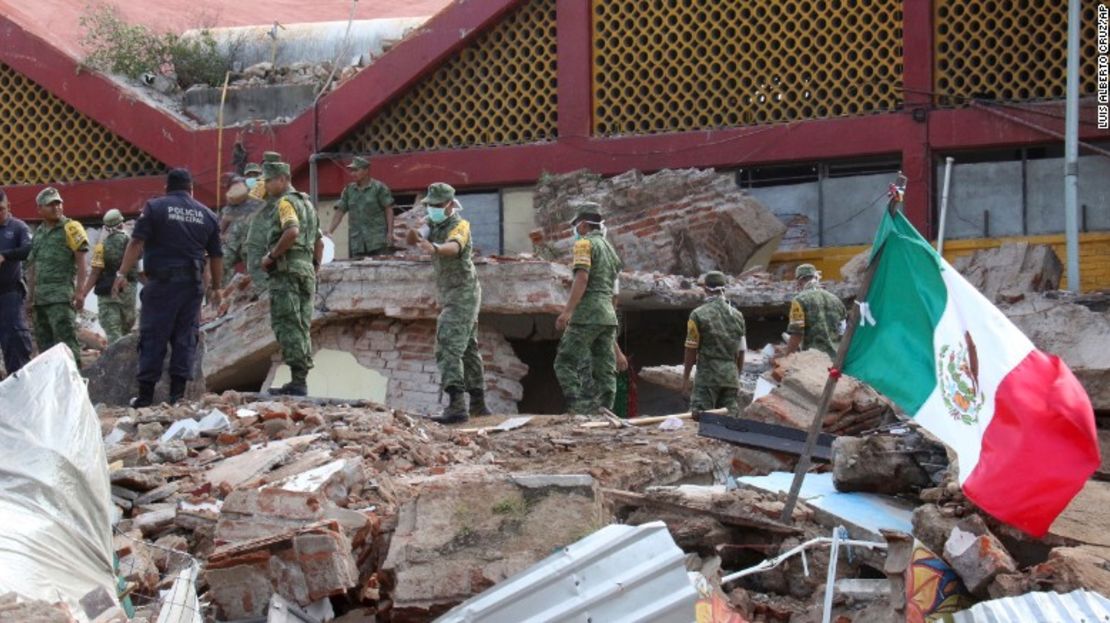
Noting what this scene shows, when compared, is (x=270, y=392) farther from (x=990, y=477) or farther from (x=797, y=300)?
(x=990, y=477)

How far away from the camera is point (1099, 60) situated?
17578mm

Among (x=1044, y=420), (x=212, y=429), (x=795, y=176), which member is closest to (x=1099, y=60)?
(x=795, y=176)

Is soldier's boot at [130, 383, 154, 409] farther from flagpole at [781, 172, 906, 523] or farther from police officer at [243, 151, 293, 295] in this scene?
flagpole at [781, 172, 906, 523]

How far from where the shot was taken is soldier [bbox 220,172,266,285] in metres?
15.1

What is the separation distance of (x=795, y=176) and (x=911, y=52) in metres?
1.83

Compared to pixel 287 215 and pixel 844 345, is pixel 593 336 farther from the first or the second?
pixel 844 345

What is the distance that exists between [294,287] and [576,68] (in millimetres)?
8824

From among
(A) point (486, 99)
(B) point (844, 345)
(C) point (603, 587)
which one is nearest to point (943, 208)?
(A) point (486, 99)

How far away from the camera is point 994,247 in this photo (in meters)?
17.3

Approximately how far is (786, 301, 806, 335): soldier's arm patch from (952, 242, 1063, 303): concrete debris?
3.02 meters

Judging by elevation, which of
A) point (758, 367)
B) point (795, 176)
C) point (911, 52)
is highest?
point (911, 52)

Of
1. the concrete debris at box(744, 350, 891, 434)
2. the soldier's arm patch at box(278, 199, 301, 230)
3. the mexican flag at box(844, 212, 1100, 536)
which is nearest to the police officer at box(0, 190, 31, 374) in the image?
the soldier's arm patch at box(278, 199, 301, 230)

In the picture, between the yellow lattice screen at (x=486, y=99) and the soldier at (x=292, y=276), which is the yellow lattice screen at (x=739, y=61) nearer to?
the yellow lattice screen at (x=486, y=99)

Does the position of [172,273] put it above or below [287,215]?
below
